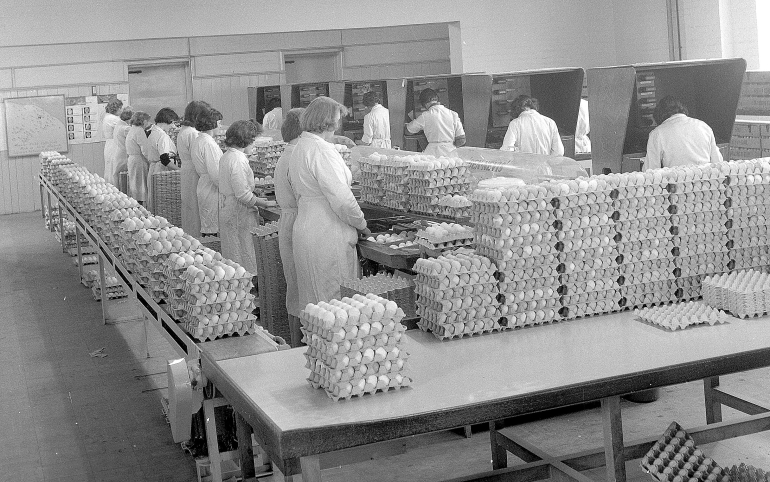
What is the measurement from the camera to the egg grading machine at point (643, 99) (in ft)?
26.0

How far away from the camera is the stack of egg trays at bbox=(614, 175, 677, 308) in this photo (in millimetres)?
3959

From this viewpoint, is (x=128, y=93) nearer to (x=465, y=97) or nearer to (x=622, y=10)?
(x=465, y=97)

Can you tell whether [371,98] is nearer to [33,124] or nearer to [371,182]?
[371,182]

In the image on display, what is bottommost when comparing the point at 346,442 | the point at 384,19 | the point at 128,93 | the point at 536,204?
the point at 346,442

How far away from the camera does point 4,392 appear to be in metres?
6.70

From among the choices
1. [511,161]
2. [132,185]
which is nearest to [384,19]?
[132,185]

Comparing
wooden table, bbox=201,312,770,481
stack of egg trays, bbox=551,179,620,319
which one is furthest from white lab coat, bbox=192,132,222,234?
stack of egg trays, bbox=551,179,620,319

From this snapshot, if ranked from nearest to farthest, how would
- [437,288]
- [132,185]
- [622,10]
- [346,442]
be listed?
[346,442], [437,288], [132,185], [622,10]

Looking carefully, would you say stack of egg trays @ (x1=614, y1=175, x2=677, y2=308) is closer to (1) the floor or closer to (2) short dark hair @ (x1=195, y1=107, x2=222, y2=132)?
(1) the floor

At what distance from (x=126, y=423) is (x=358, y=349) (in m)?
3.26

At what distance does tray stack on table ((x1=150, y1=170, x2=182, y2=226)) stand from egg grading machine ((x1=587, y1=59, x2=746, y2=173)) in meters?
5.24

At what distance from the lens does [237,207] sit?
861cm

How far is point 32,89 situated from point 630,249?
48.7 feet

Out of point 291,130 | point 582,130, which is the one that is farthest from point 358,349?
point 582,130
